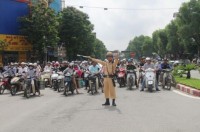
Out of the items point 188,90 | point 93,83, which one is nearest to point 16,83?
point 93,83

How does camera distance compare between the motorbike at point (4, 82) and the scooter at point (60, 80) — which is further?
the motorbike at point (4, 82)

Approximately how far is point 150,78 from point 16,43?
1031 inches

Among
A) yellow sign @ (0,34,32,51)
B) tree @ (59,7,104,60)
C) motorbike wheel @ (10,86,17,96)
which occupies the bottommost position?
motorbike wheel @ (10,86,17,96)

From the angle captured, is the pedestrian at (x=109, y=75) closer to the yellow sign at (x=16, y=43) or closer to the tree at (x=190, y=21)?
the yellow sign at (x=16, y=43)

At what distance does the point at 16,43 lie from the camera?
43.9 meters

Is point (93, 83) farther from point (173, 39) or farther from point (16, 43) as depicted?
point (173, 39)

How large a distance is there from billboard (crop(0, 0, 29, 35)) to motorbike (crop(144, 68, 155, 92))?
962 inches

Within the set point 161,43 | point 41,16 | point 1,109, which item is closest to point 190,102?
point 1,109

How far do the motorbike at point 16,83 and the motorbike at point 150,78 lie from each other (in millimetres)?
6247

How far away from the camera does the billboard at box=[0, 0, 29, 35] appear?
1652 inches

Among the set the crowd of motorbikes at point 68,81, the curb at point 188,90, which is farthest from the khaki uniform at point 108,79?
the curb at point 188,90

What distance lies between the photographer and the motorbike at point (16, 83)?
67.9ft

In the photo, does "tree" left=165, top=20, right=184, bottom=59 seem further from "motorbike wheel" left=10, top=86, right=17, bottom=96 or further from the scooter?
"motorbike wheel" left=10, top=86, right=17, bottom=96

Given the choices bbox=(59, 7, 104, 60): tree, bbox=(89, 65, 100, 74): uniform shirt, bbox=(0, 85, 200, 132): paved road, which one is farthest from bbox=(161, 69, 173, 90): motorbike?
bbox=(59, 7, 104, 60): tree
